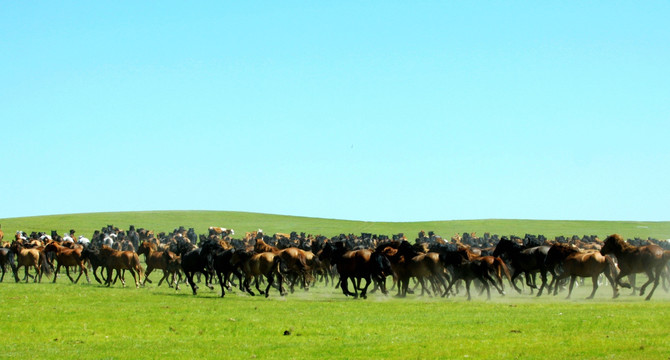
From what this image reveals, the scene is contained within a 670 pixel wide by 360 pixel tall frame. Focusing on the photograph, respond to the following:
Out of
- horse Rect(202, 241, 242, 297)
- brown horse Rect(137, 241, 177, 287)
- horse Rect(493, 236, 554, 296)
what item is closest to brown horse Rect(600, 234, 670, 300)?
horse Rect(493, 236, 554, 296)

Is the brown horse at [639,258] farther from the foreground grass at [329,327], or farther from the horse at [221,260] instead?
the horse at [221,260]

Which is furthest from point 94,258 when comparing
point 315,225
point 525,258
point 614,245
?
point 315,225

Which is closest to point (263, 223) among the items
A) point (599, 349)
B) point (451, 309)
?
point (451, 309)

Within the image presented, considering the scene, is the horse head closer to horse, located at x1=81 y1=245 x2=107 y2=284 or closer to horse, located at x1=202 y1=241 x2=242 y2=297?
horse, located at x1=202 y1=241 x2=242 y2=297

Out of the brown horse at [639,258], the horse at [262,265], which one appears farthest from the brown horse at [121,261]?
the brown horse at [639,258]

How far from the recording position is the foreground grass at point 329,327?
47.6 ft

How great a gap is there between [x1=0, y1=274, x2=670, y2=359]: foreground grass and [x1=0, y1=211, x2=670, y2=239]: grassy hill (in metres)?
71.2

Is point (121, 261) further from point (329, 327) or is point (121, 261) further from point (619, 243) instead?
point (619, 243)

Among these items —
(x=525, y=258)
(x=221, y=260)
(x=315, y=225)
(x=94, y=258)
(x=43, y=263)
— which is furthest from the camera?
A: (x=315, y=225)

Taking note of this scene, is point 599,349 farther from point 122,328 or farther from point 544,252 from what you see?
point 544,252

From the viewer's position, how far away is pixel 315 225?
11425 centimetres

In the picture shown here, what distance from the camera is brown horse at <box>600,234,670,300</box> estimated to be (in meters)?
25.3

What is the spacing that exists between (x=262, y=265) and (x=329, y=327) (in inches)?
388

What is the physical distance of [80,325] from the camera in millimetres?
18531
